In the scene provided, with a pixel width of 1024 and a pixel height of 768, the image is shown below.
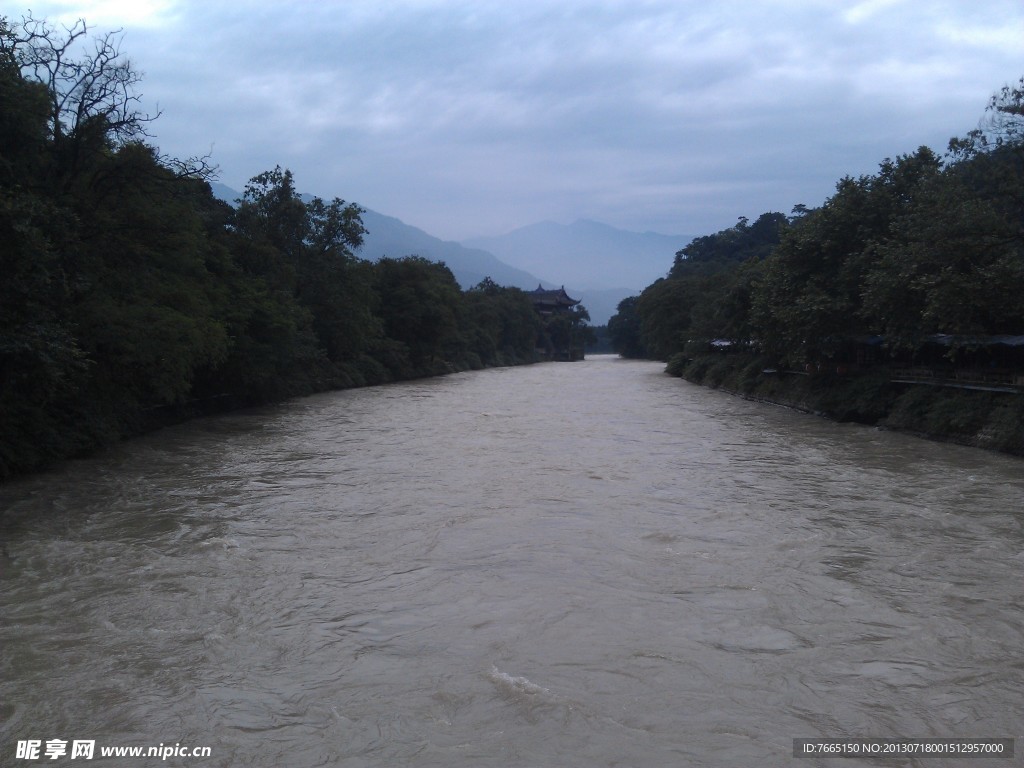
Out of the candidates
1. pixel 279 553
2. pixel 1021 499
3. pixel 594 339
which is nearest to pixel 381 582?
pixel 279 553

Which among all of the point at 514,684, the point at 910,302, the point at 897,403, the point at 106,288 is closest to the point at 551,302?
the point at 897,403

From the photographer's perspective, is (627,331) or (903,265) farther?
(627,331)

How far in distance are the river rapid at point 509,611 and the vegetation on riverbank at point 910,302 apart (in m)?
4.02

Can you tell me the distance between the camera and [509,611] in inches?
299

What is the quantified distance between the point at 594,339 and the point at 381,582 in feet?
324

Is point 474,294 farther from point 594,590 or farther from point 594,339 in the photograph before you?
point 594,590

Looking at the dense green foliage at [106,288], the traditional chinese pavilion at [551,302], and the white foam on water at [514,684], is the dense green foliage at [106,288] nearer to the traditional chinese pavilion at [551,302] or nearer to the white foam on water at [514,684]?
the white foam on water at [514,684]

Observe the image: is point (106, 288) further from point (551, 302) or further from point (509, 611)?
point (551, 302)

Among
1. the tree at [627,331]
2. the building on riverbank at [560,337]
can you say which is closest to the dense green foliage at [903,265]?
the building on riverbank at [560,337]

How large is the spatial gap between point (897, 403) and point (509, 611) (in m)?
18.9

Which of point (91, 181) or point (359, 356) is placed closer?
point (91, 181)

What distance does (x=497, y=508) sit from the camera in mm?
11984

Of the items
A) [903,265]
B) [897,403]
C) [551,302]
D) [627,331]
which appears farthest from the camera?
[551,302]

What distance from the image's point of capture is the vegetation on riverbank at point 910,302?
17.9 meters
